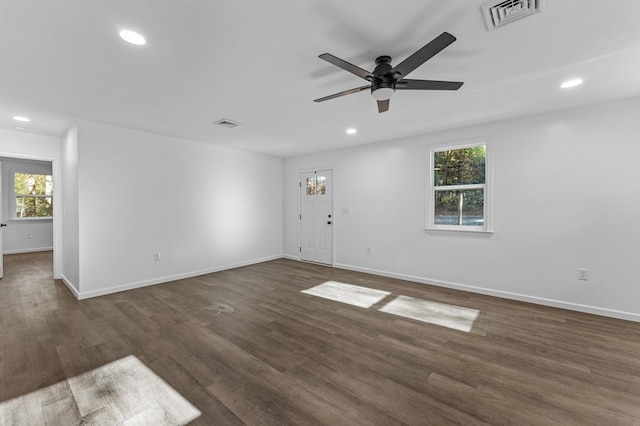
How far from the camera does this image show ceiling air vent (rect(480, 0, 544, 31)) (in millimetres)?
1620

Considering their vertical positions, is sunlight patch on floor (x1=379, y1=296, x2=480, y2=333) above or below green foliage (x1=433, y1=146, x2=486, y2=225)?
below

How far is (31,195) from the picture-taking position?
741cm

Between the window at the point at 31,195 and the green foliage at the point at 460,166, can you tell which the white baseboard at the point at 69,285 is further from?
the green foliage at the point at 460,166

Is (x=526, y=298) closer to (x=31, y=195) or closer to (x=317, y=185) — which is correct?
(x=317, y=185)

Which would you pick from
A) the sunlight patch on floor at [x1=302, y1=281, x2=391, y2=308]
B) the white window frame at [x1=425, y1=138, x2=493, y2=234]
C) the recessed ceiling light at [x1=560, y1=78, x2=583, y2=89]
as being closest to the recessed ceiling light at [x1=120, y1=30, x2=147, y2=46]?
the sunlight patch on floor at [x1=302, y1=281, x2=391, y2=308]

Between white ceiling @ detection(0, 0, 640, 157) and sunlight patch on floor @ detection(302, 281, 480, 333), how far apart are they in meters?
2.55

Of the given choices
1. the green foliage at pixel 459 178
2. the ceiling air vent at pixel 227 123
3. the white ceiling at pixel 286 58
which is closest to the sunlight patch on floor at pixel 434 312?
the green foliage at pixel 459 178

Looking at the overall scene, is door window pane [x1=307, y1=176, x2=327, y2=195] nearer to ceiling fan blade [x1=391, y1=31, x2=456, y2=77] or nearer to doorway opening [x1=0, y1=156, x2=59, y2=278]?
ceiling fan blade [x1=391, y1=31, x2=456, y2=77]

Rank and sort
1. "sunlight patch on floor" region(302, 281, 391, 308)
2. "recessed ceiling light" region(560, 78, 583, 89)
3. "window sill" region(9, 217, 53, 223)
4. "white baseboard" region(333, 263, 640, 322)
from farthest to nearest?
"window sill" region(9, 217, 53, 223) → "sunlight patch on floor" region(302, 281, 391, 308) → "white baseboard" region(333, 263, 640, 322) → "recessed ceiling light" region(560, 78, 583, 89)

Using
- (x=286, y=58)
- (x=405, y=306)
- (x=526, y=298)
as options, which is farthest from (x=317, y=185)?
(x=526, y=298)

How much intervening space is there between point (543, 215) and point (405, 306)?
223cm

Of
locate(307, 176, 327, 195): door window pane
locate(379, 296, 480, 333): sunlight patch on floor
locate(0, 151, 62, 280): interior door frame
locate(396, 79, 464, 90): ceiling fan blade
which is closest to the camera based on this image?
locate(396, 79, 464, 90): ceiling fan blade

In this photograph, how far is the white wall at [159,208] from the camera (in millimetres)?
3834

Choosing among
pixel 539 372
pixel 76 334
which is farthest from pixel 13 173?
pixel 539 372
